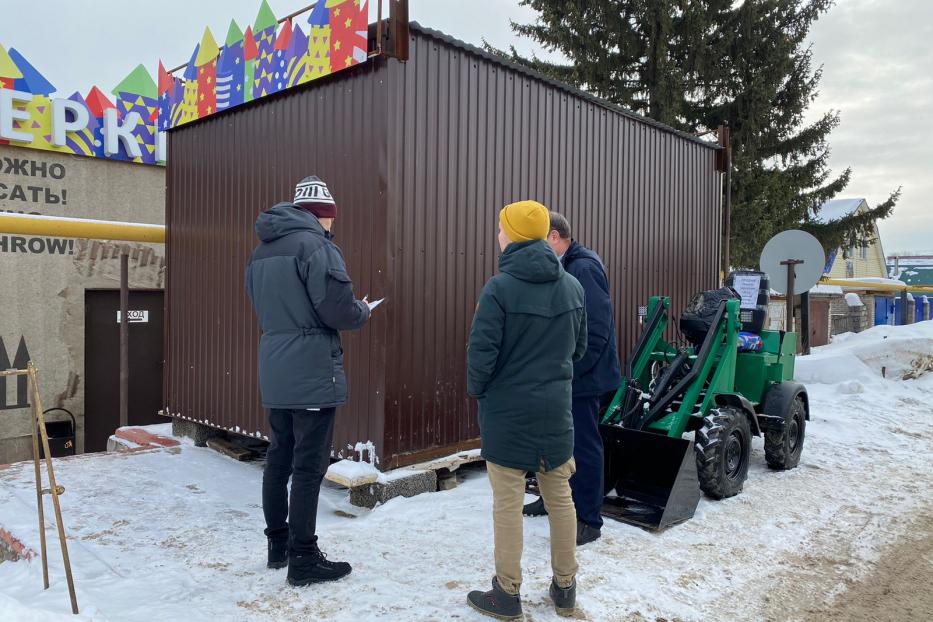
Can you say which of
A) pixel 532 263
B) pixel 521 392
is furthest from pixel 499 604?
pixel 532 263

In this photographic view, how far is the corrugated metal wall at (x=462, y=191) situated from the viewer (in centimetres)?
513

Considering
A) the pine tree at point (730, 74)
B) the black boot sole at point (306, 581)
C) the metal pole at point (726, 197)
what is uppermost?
the pine tree at point (730, 74)

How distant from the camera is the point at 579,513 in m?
4.07

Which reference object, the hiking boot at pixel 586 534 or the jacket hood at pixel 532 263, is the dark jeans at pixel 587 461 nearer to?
the hiking boot at pixel 586 534

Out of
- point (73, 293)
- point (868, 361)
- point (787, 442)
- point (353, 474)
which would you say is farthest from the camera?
point (868, 361)

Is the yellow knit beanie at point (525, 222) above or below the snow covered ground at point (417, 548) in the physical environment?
above

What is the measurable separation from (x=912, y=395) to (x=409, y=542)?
9416 millimetres

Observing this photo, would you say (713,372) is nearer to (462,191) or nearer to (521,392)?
(462,191)

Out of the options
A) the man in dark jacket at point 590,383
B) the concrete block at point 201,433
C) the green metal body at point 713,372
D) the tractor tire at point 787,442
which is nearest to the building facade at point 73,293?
the concrete block at point 201,433

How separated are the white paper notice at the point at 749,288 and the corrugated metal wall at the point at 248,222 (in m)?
3.35

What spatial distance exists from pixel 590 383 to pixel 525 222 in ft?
4.28

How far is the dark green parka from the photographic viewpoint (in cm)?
293

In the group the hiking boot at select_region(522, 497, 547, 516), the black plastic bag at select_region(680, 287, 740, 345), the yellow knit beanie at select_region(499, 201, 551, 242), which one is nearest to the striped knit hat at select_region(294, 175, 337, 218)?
the yellow knit beanie at select_region(499, 201, 551, 242)

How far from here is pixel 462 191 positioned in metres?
5.59
